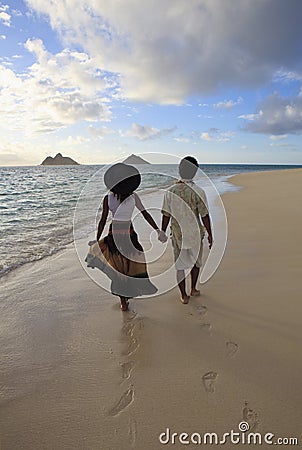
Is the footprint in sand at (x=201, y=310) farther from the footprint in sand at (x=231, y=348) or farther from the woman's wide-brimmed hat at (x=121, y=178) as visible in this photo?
the woman's wide-brimmed hat at (x=121, y=178)

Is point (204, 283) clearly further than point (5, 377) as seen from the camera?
Yes

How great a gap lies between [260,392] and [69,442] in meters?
1.36

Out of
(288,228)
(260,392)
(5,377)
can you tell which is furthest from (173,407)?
(288,228)

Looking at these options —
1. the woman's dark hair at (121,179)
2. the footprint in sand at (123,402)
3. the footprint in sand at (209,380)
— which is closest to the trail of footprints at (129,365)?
the footprint in sand at (123,402)

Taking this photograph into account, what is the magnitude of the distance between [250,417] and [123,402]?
0.88m

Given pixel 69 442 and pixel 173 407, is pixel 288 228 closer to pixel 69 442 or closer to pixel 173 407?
pixel 173 407

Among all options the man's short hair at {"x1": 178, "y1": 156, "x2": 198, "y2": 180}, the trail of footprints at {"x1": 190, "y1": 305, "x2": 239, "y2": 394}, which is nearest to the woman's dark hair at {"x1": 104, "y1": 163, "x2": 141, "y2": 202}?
the man's short hair at {"x1": 178, "y1": 156, "x2": 198, "y2": 180}

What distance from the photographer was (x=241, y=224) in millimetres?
7621

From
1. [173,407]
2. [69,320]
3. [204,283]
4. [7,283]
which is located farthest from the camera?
[7,283]

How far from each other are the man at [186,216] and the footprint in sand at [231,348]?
943 mm

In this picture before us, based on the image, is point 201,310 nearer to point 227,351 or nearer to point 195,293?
point 195,293

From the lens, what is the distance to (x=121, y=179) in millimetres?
3150

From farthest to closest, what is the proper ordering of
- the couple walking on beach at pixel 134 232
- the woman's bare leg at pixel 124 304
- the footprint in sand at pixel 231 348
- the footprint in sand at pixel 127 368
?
A: the woman's bare leg at pixel 124 304 < the couple walking on beach at pixel 134 232 < the footprint in sand at pixel 231 348 < the footprint in sand at pixel 127 368

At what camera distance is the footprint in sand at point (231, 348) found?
8.87ft
